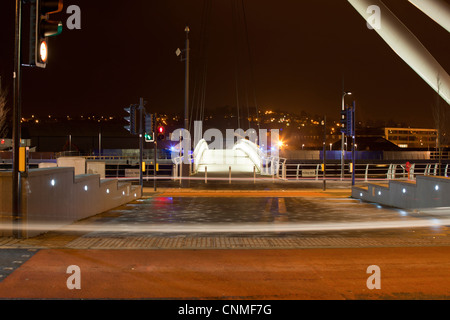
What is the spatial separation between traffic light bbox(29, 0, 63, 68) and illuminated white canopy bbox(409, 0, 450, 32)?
56.3ft

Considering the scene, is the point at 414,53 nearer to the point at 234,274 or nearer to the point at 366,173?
the point at 366,173

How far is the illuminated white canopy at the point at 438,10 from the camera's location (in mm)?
20281

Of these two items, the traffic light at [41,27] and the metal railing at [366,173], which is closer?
the traffic light at [41,27]

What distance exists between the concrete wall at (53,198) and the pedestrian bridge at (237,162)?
713 inches

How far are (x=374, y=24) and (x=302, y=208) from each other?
15.1 m

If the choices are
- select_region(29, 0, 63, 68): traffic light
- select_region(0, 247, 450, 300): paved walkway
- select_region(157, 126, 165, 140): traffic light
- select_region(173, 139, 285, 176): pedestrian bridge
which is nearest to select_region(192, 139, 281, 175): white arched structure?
select_region(173, 139, 285, 176): pedestrian bridge

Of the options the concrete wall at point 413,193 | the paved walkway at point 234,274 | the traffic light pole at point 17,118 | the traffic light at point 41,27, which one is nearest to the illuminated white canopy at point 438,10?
the concrete wall at point 413,193

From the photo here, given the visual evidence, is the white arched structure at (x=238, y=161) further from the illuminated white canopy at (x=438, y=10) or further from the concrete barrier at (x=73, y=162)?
the illuminated white canopy at (x=438, y=10)

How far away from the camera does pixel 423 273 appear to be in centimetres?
678

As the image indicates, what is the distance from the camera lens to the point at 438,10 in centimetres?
2050

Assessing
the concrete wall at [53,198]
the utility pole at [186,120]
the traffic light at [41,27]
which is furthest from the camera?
the utility pole at [186,120]

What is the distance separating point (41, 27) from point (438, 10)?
17.7 metres
